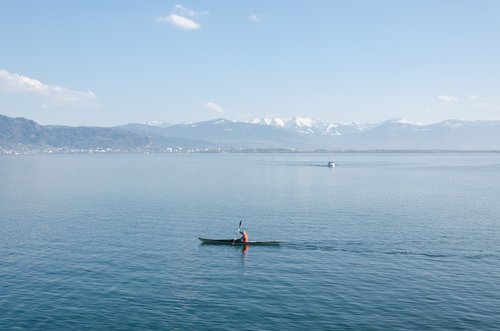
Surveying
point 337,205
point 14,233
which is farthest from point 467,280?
point 14,233

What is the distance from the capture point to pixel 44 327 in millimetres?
41750

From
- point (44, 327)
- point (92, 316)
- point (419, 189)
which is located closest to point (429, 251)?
point (92, 316)

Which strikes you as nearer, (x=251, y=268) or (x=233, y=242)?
(x=251, y=268)

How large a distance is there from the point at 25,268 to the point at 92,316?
1979 cm

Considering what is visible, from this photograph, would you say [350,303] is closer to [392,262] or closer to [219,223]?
[392,262]

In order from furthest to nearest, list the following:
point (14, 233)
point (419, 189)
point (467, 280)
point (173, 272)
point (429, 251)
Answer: point (419, 189) < point (14, 233) < point (429, 251) < point (173, 272) < point (467, 280)

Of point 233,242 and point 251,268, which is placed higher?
point 233,242

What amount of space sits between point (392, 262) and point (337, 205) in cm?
5506

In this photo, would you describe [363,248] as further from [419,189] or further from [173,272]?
[419,189]

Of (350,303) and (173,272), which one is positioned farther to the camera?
(173,272)

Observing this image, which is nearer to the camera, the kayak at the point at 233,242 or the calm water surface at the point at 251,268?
the calm water surface at the point at 251,268

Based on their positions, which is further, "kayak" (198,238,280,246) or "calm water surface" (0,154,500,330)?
"kayak" (198,238,280,246)

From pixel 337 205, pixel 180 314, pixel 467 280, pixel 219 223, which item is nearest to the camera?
pixel 180 314

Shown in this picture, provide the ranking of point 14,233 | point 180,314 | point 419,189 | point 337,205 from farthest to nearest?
point 419,189 < point 337,205 < point 14,233 < point 180,314
